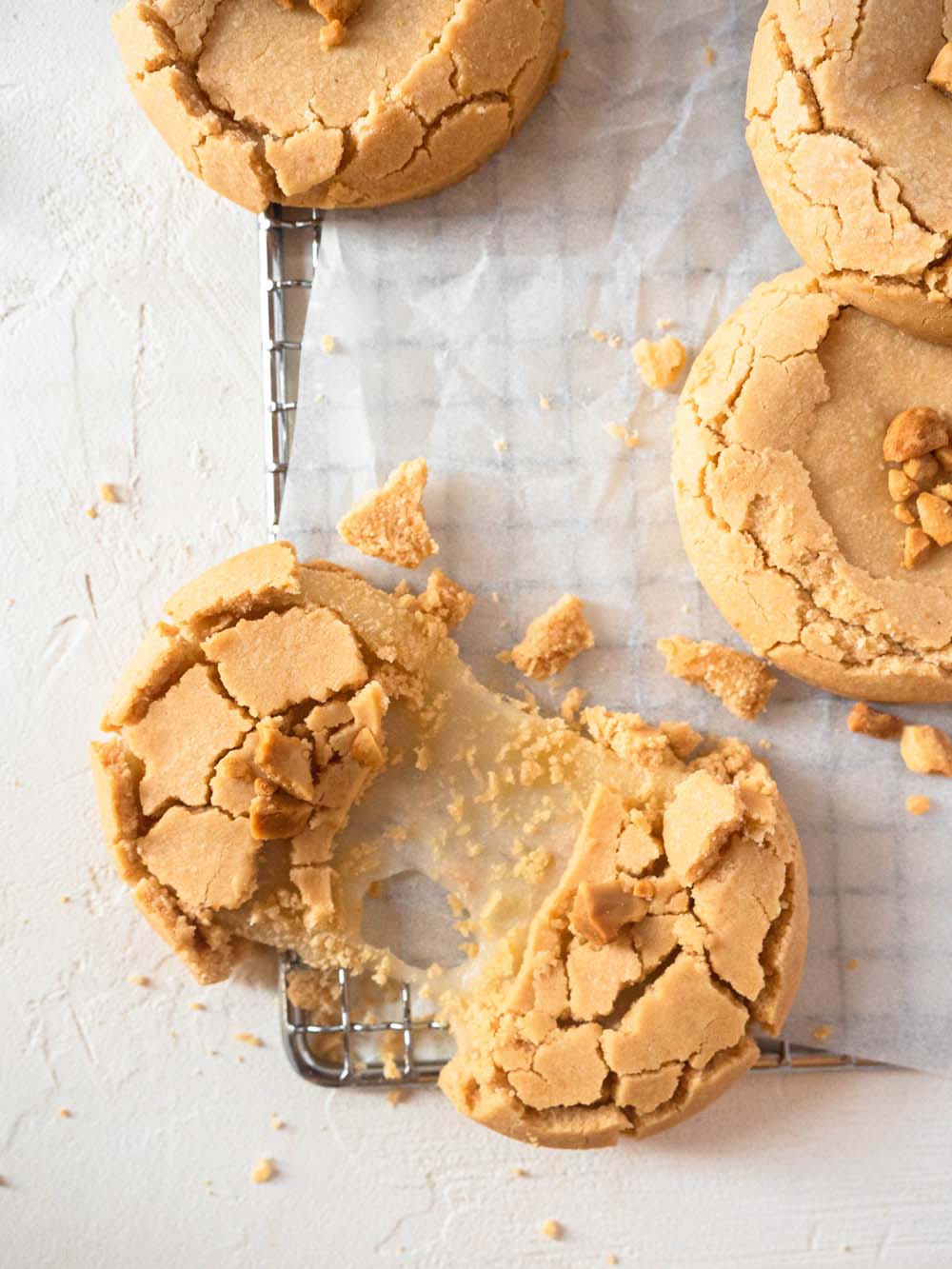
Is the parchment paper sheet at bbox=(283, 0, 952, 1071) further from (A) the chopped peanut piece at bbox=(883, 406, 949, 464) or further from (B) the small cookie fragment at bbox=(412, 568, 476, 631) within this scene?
(A) the chopped peanut piece at bbox=(883, 406, 949, 464)

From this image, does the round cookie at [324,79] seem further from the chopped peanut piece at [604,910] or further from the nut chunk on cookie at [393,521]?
the chopped peanut piece at [604,910]

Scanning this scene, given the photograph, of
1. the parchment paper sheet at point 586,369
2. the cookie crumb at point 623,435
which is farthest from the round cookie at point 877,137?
the cookie crumb at point 623,435

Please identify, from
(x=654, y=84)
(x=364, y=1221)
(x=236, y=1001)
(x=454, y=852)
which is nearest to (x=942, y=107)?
(x=654, y=84)

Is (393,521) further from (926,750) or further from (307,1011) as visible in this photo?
(926,750)

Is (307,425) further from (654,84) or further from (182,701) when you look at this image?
(654,84)

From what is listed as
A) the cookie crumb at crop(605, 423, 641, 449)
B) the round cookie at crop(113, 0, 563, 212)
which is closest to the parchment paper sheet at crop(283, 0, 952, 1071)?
the cookie crumb at crop(605, 423, 641, 449)

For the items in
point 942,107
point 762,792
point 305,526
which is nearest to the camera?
point 942,107

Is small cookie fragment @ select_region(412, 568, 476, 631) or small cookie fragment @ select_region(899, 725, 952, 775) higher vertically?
small cookie fragment @ select_region(412, 568, 476, 631)
